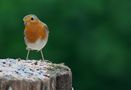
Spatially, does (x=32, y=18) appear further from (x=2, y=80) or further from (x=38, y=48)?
(x=2, y=80)

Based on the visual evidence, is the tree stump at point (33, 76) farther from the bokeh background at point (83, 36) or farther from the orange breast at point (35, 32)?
the bokeh background at point (83, 36)

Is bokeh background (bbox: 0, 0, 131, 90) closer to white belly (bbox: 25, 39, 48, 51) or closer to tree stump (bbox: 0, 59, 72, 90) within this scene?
white belly (bbox: 25, 39, 48, 51)

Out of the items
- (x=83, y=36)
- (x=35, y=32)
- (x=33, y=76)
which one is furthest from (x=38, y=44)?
(x=83, y=36)

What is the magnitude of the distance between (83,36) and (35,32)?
7.67 m

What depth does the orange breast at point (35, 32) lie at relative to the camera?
5490 mm

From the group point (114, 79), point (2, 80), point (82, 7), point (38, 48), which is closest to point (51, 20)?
point (82, 7)

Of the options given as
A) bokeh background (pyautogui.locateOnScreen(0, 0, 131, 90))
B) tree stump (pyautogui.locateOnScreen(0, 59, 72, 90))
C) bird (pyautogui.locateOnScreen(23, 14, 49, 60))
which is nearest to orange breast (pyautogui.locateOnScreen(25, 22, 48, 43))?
bird (pyautogui.locateOnScreen(23, 14, 49, 60))

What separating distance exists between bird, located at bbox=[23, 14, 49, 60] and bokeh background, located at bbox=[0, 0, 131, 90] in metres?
6.41

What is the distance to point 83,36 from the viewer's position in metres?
13.2

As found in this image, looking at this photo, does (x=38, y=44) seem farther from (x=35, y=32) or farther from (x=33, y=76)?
(x=33, y=76)

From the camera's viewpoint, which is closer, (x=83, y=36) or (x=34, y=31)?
(x=34, y=31)

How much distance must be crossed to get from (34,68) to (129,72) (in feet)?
28.3

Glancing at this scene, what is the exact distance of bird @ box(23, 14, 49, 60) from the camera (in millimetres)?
5457

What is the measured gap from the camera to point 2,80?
480 cm
